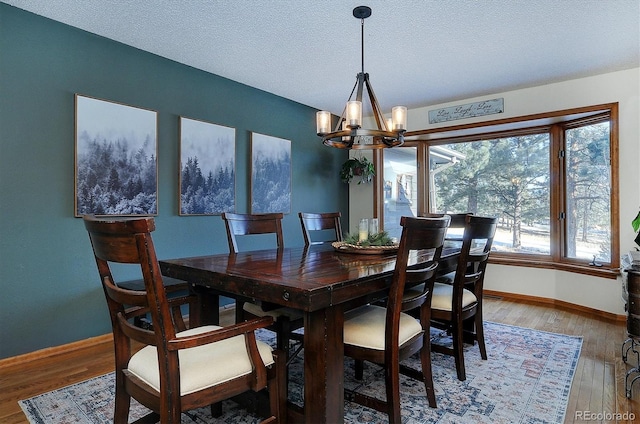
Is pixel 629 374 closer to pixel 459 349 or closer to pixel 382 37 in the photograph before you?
pixel 459 349

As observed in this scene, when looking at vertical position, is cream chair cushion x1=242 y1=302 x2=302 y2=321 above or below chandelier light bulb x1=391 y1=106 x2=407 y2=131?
below

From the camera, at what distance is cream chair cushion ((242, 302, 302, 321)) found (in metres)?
2.06

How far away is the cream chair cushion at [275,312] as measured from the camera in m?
2.06

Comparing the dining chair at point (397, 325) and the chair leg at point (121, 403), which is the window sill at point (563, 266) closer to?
the dining chair at point (397, 325)

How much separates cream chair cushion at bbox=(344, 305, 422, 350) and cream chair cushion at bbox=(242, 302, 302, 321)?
339mm

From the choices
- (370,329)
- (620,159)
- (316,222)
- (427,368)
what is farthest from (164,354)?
(620,159)

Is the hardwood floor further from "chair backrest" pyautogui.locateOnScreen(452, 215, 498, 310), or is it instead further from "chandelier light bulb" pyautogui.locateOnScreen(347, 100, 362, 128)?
"chandelier light bulb" pyautogui.locateOnScreen(347, 100, 362, 128)

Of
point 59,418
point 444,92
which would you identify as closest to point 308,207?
point 444,92

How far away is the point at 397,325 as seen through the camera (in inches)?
63.9

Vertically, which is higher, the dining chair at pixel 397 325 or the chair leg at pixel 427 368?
the dining chair at pixel 397 325

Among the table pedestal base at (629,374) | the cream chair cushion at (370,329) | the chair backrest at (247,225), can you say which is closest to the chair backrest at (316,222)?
the chair backrest at (247,225)

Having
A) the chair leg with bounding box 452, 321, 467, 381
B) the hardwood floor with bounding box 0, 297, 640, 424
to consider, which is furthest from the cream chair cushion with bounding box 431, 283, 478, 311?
the hardwood floor with bounding box 0, 297, 640, 424

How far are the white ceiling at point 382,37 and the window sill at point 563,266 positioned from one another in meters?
2.02

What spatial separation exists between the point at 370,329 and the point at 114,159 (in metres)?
2.54
